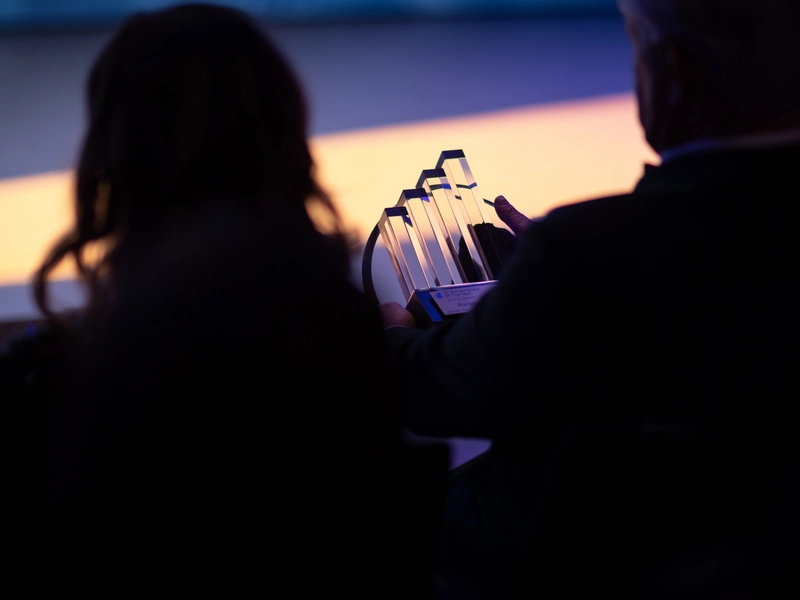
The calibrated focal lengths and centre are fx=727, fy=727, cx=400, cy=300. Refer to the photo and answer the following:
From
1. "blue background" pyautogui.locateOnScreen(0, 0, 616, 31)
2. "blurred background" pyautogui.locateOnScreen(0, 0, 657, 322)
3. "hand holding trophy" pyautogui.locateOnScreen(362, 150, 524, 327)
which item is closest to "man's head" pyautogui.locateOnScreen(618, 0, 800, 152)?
"hand holding trophy" pyautogui.locateOnScreen(362, 150, 524, 327)

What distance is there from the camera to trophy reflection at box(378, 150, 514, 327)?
1437 millimetres

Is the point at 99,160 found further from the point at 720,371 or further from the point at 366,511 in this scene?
the point at 720,371

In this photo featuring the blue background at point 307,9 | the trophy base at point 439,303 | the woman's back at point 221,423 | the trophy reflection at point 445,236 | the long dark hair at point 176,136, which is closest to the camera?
the woman's back at point 221,423

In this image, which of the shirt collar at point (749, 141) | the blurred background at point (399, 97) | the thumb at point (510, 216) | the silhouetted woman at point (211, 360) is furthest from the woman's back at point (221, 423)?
the blurred background at point (399, 97)

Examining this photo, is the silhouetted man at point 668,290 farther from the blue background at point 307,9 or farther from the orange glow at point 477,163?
the blue background at point 307,9

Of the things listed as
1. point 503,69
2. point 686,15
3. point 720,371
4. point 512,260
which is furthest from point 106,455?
point 503,69

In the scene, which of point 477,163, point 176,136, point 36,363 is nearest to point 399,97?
point 477,163

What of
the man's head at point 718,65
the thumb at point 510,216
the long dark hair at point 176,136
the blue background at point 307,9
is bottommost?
the thumb at point 510,216

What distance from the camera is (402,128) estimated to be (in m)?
2.23

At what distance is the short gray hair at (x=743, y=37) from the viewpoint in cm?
77

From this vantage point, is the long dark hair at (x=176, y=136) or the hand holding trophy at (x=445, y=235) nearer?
the long dark hair at (x=176, y=136)

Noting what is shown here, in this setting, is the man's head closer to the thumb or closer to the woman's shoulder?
the thumb

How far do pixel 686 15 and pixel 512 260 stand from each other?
0.33 metres

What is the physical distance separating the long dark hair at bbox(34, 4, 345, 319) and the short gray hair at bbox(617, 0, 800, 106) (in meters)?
0.47
